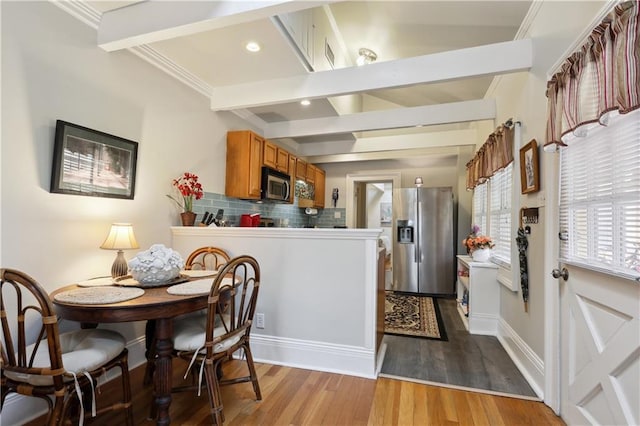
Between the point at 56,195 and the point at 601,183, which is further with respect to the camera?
the point at 56,195

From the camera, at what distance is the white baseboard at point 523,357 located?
2.09 metres

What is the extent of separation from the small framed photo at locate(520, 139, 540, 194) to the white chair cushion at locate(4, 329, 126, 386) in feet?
9.57

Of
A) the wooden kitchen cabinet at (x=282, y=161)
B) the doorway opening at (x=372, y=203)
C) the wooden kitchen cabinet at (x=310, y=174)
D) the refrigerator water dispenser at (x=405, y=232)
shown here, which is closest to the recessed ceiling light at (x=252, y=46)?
the wooden kitchen cabinet at (x=282, y=161)

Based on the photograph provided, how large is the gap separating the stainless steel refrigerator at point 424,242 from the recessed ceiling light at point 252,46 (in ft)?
11.9

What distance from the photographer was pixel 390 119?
3.68 meters

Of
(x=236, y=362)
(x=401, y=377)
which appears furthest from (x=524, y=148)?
(x=236, y=362)

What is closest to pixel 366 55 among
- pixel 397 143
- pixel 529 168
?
pixel 397 143

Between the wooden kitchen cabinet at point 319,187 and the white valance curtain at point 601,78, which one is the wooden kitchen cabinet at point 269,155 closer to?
the wooden kitchen cabinet at point 319,187

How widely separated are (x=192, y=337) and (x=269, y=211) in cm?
305

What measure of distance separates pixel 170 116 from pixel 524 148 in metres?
3.09

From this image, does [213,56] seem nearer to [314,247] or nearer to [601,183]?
[314,247]

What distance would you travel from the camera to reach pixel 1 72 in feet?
5.32

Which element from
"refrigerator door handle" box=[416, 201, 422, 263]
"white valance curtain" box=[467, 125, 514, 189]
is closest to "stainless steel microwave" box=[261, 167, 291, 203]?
"refrigerator door handle" box=[416, 201, 422, 263]

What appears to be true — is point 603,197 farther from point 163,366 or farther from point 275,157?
point 275,157
